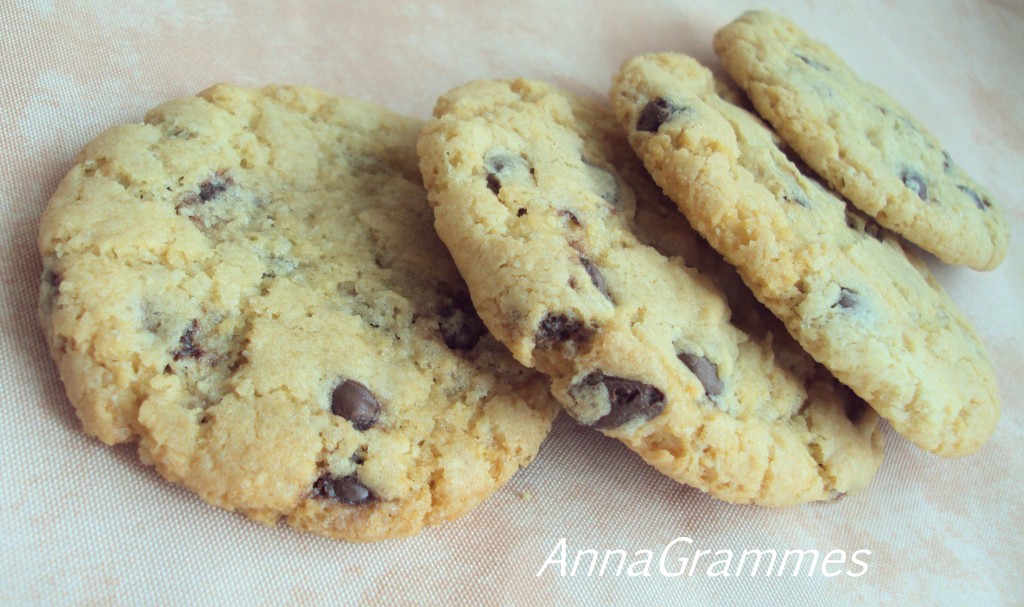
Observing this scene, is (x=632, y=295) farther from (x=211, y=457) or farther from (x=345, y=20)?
(x=345, y=20)

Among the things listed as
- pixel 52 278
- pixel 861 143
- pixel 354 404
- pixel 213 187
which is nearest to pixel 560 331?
pixel 354 404

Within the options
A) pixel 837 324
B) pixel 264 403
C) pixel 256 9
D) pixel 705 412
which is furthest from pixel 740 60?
pixel 264 403

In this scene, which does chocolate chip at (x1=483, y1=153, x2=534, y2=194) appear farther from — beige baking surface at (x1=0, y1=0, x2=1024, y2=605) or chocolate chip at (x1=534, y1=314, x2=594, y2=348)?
beige baking surface at (x1=0, y1=0, x2=1024, y2=605)

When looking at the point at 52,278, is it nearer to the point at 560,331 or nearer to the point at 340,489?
the point at 340,489

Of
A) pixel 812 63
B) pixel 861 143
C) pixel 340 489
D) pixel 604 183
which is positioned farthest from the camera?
pixel 812 63

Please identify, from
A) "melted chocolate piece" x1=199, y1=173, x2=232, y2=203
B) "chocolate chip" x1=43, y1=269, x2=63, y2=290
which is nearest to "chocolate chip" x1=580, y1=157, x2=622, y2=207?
Result: "melted chocolate piece" x1=199, y1=173, x2=232, y2=203

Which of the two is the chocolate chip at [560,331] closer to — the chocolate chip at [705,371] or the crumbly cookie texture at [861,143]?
the chocolate chip at [705,371]

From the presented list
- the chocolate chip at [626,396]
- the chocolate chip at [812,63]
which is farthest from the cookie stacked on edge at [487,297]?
the chocolate chip at [812,63]
